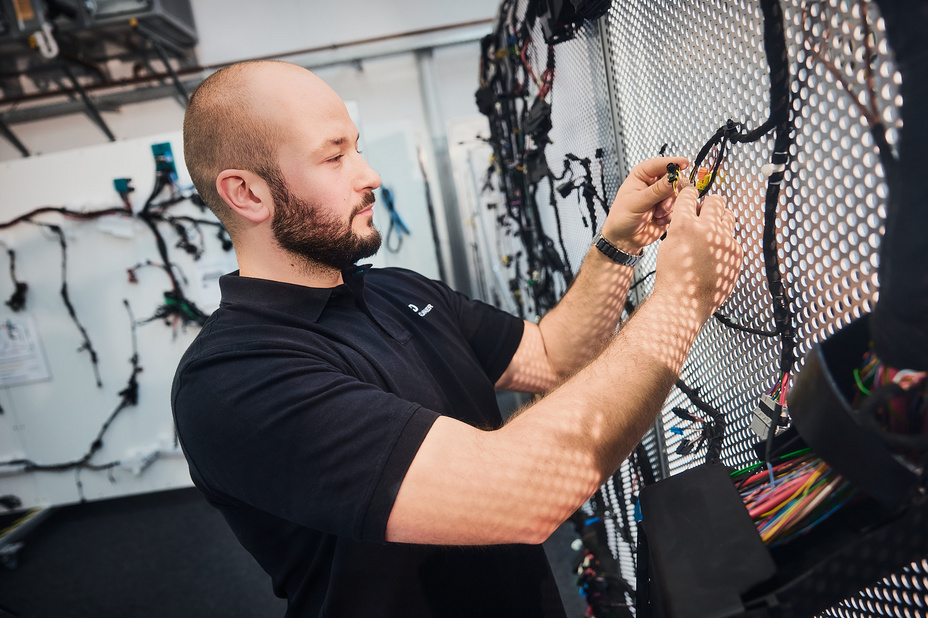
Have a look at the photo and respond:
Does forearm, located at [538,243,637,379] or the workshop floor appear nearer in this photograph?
forearm, located at [538,243,637,379]

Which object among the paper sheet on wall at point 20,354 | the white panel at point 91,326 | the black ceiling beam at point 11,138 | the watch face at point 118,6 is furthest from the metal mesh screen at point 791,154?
the black ceiling beam at point 11,138

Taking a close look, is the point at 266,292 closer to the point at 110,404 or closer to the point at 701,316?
the point at 701,316

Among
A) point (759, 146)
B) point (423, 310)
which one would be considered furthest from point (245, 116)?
point (759, 146)

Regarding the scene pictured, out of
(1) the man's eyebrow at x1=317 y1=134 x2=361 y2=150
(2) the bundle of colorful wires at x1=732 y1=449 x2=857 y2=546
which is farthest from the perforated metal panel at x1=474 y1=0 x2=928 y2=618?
(1) the man's eyebrow at x1=317 y1=134 x2=361 y2=150

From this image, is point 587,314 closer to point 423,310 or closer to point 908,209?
point 423,310

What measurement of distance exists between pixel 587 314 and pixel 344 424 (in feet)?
1.98

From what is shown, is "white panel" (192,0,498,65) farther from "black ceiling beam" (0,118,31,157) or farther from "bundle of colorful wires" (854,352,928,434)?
"bundle of colorful wires" (854,352,928,434)

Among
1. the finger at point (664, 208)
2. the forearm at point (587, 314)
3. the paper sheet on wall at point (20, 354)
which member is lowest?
the paper sheet on wall at point (20, 354)

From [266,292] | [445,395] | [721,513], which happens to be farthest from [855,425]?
[266,292]

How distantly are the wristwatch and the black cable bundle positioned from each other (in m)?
0.57

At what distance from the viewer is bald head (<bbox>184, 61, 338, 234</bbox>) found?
2.93 feet

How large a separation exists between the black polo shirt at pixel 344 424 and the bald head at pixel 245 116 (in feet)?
0.70

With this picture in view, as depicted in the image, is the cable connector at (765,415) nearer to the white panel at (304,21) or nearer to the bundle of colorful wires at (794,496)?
the bundle of colorful wires at (794,496)

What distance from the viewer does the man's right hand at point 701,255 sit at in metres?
0.63
